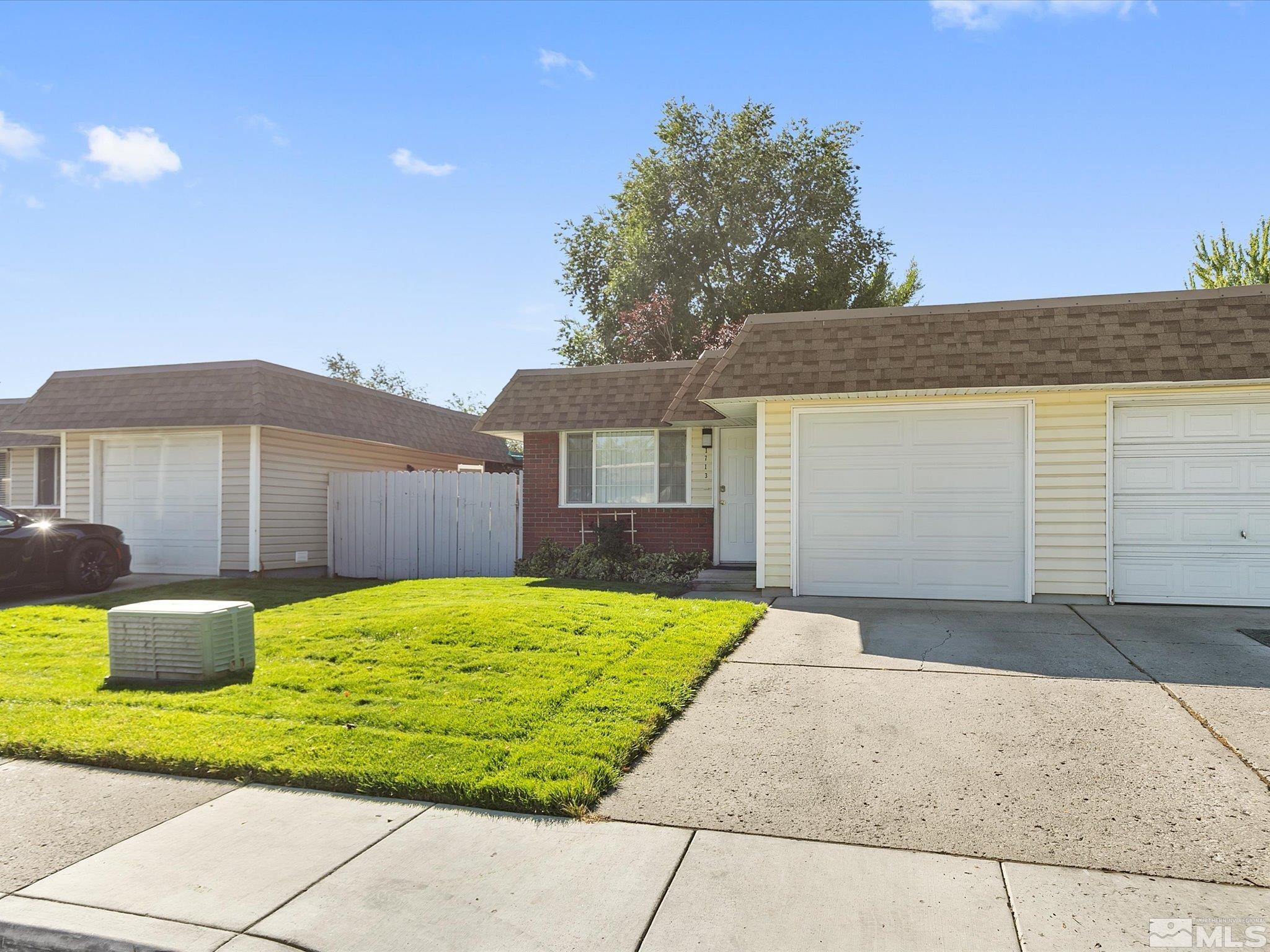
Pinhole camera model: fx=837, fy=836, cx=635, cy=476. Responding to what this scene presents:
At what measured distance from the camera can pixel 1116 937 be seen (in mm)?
2953

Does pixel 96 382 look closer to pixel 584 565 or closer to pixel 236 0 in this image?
pixel 236 0

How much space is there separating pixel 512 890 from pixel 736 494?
1099 centimetres

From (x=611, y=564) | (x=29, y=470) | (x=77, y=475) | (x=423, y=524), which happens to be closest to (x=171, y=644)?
(x=611, y=564)

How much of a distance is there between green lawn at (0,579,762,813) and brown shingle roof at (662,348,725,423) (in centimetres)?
388

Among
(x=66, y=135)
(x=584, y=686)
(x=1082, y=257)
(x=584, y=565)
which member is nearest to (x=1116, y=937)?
(x=584, y=686)

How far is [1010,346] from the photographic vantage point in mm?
9992

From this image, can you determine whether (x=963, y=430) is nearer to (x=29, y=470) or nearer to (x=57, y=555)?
(x=57, y=555)

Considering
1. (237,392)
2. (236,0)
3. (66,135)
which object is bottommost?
(237,392)

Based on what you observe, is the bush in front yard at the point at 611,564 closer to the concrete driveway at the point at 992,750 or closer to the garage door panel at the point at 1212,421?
the concrete driveway at the point at 992,750

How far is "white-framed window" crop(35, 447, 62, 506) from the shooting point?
18516mm

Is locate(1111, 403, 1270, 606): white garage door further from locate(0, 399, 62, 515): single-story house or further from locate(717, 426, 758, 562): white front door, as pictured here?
locate(0, 399, 62, 515): single-story house

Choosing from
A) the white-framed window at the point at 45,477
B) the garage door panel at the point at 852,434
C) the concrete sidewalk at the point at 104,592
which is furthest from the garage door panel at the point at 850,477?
the white-framed window at the point at 45,477

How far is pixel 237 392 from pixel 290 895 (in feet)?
41.2

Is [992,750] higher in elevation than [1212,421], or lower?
lower
